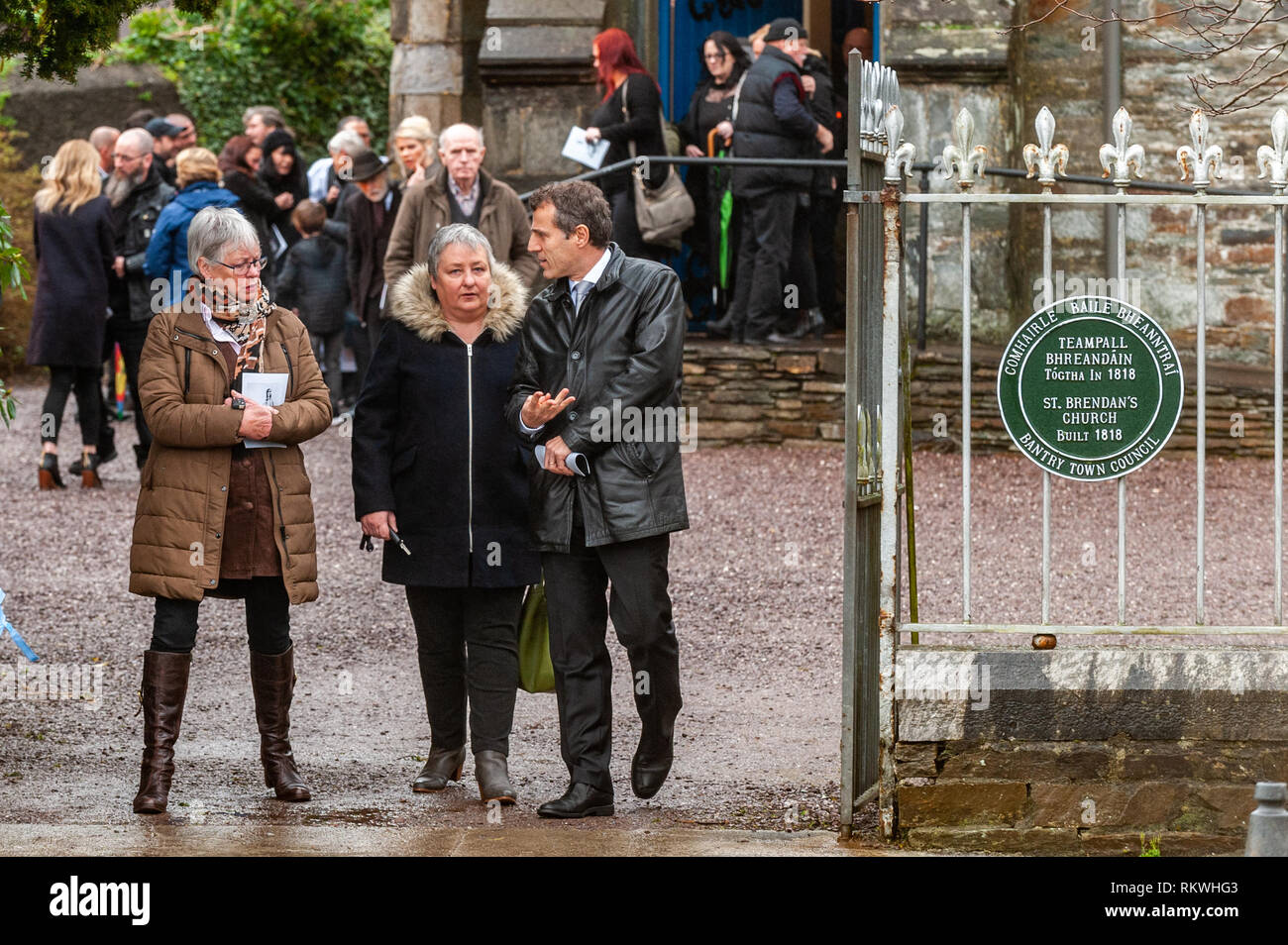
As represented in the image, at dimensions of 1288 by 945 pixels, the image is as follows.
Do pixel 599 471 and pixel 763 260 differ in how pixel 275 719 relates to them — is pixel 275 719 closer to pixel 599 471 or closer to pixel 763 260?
pixel 599 471

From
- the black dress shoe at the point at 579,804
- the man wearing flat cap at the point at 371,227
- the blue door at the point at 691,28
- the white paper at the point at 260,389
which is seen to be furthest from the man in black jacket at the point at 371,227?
the black dress shoe at the point at 579,804

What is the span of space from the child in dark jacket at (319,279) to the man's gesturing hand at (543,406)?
26.4 feet

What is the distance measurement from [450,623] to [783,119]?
691cm

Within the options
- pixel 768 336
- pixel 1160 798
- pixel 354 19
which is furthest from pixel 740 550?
pixel 354 19

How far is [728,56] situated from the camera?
12.8 m

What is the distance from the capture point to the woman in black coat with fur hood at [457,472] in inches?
230

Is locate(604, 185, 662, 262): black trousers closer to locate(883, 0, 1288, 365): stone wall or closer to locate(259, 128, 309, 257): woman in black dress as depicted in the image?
locate(883, 0, 1288, 365): stone wall

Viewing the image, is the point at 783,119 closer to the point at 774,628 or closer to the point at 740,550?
the point at 740,550

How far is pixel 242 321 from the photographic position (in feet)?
19.3

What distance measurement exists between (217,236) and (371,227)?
6.78 meters

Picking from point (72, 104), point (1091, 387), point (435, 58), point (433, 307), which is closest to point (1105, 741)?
point (1091, 387)

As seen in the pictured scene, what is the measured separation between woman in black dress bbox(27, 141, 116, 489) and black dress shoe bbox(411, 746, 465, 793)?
602 cm

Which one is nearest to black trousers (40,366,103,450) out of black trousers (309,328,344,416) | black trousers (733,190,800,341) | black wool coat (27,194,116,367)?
black wool coat (27,194,116,367)

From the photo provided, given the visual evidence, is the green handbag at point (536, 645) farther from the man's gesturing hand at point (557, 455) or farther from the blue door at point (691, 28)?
the blue door at point (691, 28)
